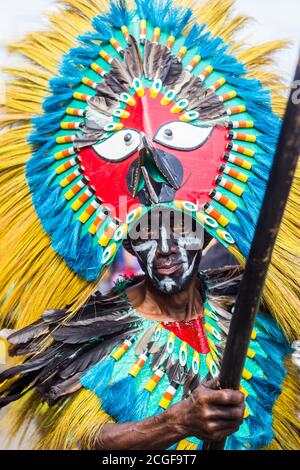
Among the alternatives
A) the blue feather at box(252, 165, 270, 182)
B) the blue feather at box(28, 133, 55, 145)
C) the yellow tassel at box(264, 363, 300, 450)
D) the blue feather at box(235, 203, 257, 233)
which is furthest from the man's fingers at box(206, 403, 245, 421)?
the blue feather at box(28, 133, 55, 145)

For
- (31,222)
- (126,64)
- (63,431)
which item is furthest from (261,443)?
(126,64)

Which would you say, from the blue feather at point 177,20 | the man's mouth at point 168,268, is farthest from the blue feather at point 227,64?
the man's mouth at point 168,268

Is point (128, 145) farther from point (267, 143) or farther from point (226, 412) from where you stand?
point (226, 412)

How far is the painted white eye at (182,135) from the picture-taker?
78.1 inches

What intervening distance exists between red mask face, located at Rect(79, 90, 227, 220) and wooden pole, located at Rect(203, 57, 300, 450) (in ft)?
1.96

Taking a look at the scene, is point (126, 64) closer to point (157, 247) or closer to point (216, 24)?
point (216, 24)

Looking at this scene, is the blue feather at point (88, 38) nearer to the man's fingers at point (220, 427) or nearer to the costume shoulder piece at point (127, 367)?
the costume shoulder piece at point (127, 367)

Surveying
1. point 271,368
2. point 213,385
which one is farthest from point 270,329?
point 213,385

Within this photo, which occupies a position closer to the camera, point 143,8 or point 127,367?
point 127,367

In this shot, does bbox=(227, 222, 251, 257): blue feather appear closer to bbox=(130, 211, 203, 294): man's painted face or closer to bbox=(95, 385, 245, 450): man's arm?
bbox=(130, 211, 203, 294): man's painted face

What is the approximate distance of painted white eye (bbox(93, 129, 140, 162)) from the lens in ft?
6.52

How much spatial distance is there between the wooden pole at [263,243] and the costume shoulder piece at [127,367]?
1.26ft

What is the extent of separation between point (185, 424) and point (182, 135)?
0.78m

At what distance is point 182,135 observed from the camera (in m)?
1.99
